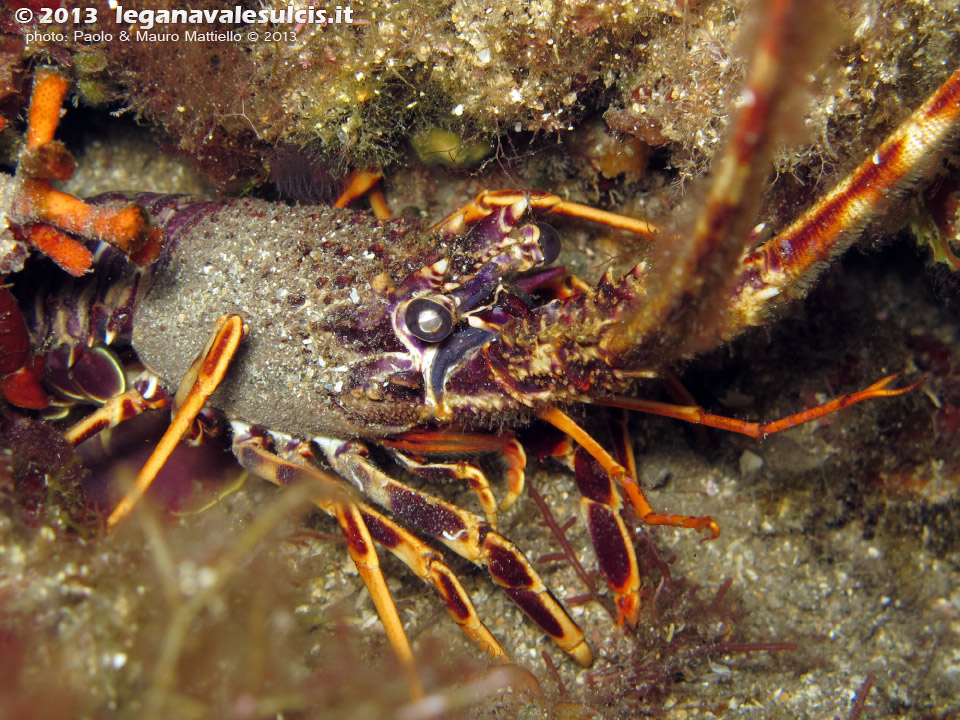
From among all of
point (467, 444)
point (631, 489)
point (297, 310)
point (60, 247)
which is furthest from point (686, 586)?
point (60, 247)

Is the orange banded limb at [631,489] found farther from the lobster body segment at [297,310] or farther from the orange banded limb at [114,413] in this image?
the orange banded limb at [114,413]

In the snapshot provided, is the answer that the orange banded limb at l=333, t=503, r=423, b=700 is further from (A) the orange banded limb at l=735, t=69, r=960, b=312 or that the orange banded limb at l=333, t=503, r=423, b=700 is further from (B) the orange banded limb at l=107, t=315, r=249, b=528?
(A) the orange banded limb at l=735, t=69, r=960, b=312

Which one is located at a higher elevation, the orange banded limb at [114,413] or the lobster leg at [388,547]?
the orange banded limb at [114,413]

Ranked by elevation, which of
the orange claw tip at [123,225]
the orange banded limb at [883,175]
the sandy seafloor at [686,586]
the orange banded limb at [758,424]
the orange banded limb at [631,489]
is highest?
the orange banded limb at [883,175]

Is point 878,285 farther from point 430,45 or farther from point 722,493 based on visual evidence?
point 430,45

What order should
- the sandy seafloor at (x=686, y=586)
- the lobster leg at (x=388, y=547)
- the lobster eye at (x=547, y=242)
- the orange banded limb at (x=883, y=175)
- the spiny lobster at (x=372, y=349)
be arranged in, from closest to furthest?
the orange banded limb at (x=883, y=175), the sandy seafloor at (x=686, y=586), the spiny lobster at (x=372, y=349), the lobster leg at (x=388, y=547), the lobster eye at (x=547, y=242)

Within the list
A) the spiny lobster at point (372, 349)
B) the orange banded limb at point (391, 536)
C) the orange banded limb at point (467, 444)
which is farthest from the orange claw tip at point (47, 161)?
the orange banded limb at point (467, 444)
